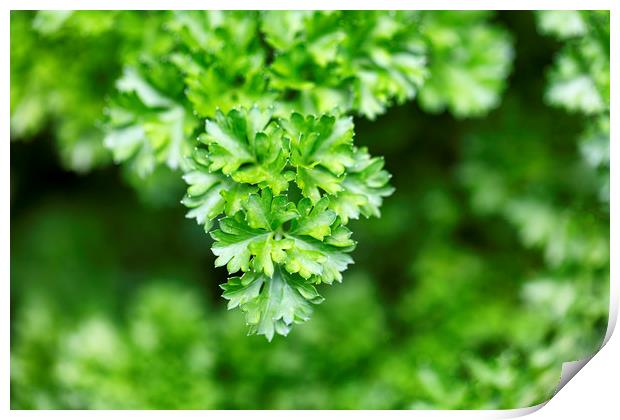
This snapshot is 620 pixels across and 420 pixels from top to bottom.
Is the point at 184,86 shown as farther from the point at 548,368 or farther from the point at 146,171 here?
the point at 548,368

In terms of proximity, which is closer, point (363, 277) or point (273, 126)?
point (273, 126)

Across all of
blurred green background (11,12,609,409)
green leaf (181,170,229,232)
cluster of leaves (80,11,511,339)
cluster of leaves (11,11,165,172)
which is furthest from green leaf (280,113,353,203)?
blurred green background (11,12,609,409)

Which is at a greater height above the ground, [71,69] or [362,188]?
[71,69]

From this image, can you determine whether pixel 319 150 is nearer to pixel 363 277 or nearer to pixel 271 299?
pixel 271 299

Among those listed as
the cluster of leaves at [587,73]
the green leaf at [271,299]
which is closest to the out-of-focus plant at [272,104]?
the green leaf at [271,299]

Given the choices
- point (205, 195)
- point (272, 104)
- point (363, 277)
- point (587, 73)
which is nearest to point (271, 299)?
point (205, 195)

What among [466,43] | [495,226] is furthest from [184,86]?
[495,226]
